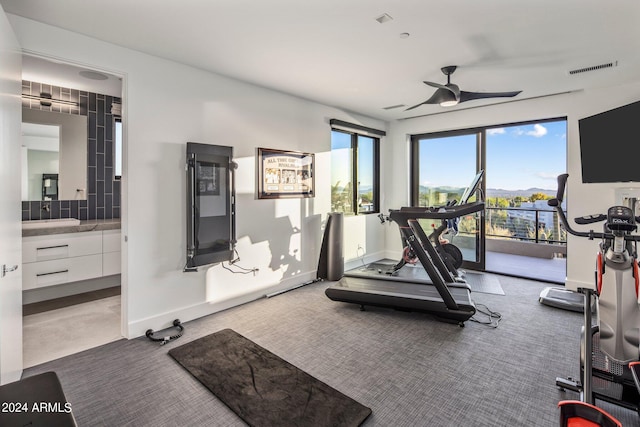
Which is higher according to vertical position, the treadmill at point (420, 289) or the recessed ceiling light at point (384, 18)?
the recessed ceiling light at point (384, 18)

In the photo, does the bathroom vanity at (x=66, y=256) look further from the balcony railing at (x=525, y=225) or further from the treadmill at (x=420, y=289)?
the balcony railing at (x=525, y=225)

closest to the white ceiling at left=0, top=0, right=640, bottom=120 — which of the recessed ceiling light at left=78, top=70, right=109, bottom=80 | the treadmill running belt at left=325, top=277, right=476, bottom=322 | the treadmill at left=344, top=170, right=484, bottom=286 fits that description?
the recessed ceiling light at left=78, top=70, right=109, bottom=80

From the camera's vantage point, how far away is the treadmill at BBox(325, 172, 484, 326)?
3.31 m

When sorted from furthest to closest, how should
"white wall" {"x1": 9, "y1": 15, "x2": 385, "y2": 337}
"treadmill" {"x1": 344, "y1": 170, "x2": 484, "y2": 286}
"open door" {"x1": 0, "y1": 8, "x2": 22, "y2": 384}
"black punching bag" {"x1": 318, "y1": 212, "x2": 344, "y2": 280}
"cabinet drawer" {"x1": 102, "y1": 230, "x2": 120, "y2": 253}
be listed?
"black punching bag" {"x1": 318, "y1": 212, "x2": 344, "y2": 280} → "cabinet drawer" {"x1": 102, "y1": 230, "x2": 120, "y2": 253} → "treadmill" {"x1": 344, "y1": 170, "x2": 484, "y2": 286} → "white wall" {"x1": 9, "y1": 15, "x2": 385, "y2": 337} → "open door" {"x1": 0, "y1": 8, "x2": 22, "y2": 384}

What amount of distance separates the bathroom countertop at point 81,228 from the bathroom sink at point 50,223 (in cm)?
6

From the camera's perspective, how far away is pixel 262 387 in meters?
2.30

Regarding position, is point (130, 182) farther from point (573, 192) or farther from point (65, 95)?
point (573, 192)

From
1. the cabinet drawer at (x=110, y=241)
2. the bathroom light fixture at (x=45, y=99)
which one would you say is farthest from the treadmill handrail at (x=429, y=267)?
the bathroom light fixture at (x=45, y=99)

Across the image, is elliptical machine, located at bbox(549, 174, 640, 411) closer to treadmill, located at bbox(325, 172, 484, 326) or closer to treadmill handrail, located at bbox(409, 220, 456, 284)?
treadmill, located at bbox(325, 172, 484, 326)

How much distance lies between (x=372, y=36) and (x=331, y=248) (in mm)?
2910

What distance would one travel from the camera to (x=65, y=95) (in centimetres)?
414

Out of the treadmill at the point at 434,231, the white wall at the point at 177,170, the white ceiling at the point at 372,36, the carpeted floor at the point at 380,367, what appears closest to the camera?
the carpeted floor at the point at 380,367

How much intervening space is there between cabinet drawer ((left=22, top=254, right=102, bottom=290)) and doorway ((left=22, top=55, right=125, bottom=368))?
1.8 inches

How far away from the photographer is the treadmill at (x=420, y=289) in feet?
10.9
